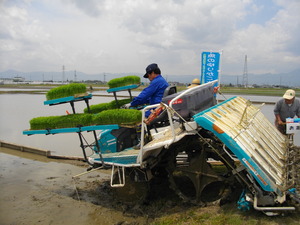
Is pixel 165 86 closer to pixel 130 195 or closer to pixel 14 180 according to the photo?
pixel 130 195

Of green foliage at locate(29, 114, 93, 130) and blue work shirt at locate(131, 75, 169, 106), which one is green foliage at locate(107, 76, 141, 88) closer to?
blue work shirt at locate(131, 75, 169, 106)

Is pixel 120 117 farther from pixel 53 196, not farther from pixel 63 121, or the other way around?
pixel 53 196

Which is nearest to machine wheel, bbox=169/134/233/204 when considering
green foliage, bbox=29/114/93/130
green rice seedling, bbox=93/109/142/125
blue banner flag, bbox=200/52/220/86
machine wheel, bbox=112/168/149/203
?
machine wheel, bbox=112/168/149/203

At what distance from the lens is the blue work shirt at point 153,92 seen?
5761 millimetres

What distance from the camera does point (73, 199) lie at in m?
6.11

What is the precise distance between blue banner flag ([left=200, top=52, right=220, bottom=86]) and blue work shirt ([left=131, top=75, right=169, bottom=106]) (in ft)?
12.8

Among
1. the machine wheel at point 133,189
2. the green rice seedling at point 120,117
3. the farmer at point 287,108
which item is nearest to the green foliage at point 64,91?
the green rice seedling at point 120,117

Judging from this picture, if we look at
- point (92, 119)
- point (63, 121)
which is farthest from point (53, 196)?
point (92, 119)

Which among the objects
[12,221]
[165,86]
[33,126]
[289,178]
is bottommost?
[12,221]

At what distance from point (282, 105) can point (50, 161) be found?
6.80 metres

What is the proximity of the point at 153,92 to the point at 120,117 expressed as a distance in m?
1.06

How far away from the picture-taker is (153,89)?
580 centimetres

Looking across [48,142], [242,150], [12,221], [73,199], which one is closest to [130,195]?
[73,199]

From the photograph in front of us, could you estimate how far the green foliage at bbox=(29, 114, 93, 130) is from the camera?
5.48m
